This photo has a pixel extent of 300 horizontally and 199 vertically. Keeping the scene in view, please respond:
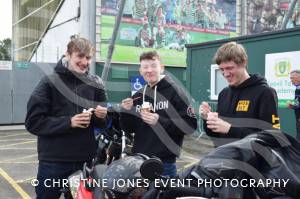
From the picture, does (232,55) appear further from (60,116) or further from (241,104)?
(60,116)

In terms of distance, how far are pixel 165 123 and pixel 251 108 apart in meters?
0.76

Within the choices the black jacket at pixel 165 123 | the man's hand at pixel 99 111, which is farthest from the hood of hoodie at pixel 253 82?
the man's hand at pixel 99 111

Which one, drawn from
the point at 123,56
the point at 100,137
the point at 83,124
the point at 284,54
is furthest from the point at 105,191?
the point at 123,56

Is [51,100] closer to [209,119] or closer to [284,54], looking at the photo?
[209,119]

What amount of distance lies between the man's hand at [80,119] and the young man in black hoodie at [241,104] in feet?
2.71

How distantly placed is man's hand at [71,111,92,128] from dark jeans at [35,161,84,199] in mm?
316

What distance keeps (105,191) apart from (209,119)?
83 cm

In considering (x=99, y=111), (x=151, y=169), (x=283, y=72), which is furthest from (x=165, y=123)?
(x=283, y=72)

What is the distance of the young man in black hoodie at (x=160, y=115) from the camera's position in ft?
10.7

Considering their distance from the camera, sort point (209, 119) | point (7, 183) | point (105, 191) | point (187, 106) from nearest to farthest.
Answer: point (105, 191) < point (209, 119) < point (187, 106) < point (7, 183)

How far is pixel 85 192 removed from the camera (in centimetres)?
231

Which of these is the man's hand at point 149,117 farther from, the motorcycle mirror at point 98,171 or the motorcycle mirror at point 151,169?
the motorcycle mirror at point 151,169

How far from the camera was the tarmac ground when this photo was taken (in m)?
6.18

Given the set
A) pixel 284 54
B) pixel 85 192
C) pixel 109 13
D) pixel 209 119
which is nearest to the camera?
pixel 85 192
